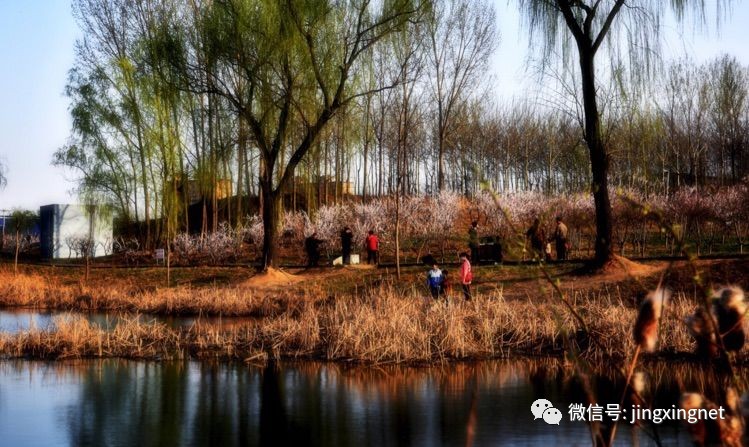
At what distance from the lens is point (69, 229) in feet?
156

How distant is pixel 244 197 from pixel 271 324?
30.5 metres

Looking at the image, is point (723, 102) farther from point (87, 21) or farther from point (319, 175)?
point (87, 21)

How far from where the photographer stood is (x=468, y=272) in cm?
2420

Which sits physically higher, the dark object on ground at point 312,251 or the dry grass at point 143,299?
the dark object on ground at point 312,251

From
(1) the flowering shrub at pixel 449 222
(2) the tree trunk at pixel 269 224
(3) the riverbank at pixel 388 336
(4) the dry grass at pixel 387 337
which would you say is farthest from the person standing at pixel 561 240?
(4) the dry grass at pixel 387 337

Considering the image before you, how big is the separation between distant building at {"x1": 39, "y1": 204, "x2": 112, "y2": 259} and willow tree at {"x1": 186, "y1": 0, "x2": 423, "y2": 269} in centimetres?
1655

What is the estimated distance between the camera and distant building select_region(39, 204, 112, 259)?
154ft

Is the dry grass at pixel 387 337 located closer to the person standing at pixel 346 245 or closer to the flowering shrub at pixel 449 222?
the person standing at pixel 346 245

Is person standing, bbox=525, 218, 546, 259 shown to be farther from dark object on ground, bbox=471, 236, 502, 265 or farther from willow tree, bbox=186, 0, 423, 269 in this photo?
willow tree, bbox=186, 0, 423, 269

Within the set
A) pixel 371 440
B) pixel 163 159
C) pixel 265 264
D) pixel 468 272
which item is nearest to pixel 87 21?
pixel 163 159

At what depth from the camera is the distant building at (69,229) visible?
4703cm

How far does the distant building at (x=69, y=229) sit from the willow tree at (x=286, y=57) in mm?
16552

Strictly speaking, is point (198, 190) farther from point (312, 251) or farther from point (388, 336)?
point (388, 336)

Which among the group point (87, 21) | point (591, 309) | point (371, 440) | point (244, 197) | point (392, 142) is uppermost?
point (87, 21)
